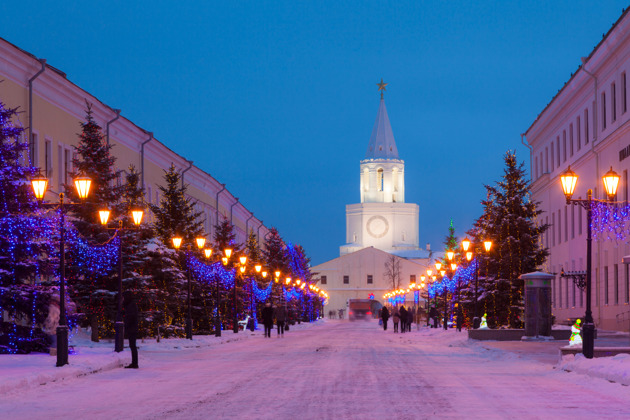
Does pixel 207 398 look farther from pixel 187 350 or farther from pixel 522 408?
pixel 187 350

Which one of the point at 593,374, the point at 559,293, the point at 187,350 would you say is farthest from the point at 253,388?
the point at 559,293

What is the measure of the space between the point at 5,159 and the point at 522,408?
1563 centimetres

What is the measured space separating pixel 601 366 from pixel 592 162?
35680 mm

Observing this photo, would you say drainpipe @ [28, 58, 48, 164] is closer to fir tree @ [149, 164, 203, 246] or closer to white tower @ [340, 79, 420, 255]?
fir tree @ [149, 164, 203, 246]

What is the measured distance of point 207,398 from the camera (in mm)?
14688

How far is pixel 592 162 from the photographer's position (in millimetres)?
52781

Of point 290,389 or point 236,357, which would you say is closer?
point 290,389

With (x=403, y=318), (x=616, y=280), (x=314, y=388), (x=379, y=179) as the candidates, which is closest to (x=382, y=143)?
(x=379, y=179)

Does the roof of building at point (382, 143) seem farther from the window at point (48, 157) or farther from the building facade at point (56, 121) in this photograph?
the window at point (48, 157)

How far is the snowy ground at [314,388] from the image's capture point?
12852 millimetres

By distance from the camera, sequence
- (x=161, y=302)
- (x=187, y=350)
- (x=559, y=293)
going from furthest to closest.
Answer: (x=559, y=293) < (x=161, y=302) < (x=187, y=350)

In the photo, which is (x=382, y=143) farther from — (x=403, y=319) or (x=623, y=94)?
(x=623, y=94)

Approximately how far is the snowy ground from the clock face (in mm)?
157937

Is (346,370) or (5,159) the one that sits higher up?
(5,159)
